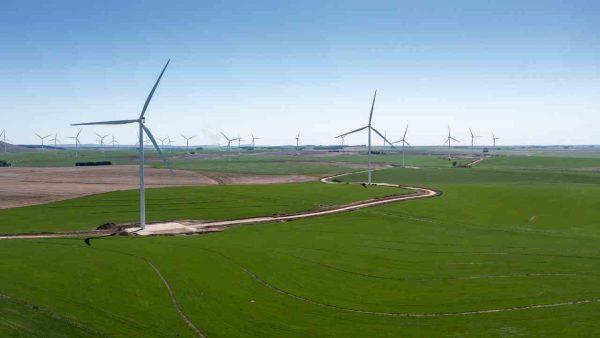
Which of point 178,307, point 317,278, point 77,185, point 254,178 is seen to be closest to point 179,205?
point 317,278

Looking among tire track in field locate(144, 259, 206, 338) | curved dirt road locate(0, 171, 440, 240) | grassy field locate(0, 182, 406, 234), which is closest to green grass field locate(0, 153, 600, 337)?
tire track in field locate(144, 259, 206, 338)

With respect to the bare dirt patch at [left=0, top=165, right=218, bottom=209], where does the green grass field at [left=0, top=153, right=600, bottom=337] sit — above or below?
below

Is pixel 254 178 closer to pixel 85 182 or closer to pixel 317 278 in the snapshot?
pixel 85 182

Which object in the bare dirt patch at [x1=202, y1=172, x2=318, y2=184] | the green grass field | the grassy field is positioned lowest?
the green grass field

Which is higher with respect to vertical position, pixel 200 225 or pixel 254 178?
pixel 254 178

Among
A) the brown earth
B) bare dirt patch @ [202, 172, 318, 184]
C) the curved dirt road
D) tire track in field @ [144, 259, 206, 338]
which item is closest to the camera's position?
tire track in field @ [144, 259, 206, 338]

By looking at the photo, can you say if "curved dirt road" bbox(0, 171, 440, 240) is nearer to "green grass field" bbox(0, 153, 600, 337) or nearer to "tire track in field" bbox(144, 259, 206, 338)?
"green grass field" bbox(0, 153, 600, 337)

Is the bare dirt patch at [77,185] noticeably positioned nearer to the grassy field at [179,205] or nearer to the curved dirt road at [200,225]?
the grassy field at [179,205]

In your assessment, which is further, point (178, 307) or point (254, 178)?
point (254, 178)

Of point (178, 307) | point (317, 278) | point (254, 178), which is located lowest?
point (317, 278)
